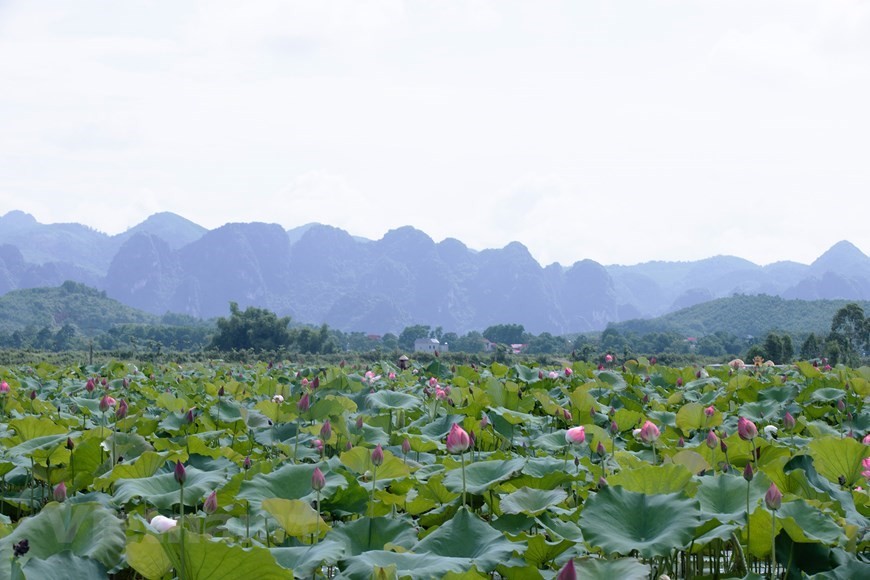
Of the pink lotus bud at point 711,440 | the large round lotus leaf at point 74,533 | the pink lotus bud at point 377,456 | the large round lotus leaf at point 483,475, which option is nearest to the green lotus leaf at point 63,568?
the large round lotus leaf at point 74,533

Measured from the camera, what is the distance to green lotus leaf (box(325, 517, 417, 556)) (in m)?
1.89

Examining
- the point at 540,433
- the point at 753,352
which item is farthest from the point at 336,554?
the point at 753,352

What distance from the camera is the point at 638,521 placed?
6.06 feet

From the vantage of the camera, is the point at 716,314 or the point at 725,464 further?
the point at 716,314

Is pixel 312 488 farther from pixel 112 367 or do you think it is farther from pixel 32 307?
pixel 32 307

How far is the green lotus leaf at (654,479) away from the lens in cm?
197

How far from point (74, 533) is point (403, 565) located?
0.74m

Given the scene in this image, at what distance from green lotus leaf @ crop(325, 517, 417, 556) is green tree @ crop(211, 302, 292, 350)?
147 feet

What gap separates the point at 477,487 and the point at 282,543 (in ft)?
1.79

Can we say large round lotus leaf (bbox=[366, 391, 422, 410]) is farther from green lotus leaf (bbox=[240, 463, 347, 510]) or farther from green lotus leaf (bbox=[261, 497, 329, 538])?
green lotus leaf (bbox=[261, 497, 329, 538])

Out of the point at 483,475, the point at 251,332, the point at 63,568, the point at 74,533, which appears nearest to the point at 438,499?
the point at 483,475

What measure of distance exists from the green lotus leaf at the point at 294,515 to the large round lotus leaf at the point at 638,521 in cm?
62

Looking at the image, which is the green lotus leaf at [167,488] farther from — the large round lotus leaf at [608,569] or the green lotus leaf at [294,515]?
the large round lotus leaf at [608,569]

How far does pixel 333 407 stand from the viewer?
355cm
